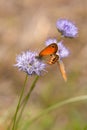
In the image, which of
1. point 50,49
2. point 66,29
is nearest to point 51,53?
point 50,49

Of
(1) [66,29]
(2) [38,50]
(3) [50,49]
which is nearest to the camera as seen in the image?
(3) [50,49]

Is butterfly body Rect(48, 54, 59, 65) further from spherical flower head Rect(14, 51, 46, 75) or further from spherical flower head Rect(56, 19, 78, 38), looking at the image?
spherical flower head Rect(56, 19, 78, 38)

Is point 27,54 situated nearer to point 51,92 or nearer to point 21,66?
point 21,66

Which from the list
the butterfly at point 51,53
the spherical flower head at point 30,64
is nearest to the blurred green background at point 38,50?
the spherical flower head at point 30,64

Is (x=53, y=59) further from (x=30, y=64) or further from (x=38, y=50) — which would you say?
(x=38, y=50)

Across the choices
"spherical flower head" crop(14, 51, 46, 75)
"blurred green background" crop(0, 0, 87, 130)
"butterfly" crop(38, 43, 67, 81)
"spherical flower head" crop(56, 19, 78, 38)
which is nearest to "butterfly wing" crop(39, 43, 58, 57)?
"butterfly" crop(38, 43, 67, 81)

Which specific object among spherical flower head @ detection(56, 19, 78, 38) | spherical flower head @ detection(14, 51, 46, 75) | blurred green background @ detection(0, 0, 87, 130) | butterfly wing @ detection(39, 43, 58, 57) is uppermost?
blurred green background @ detection(0, 0, 87, 130)

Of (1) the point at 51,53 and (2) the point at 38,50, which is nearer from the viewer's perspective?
(1) the point at 51,53
